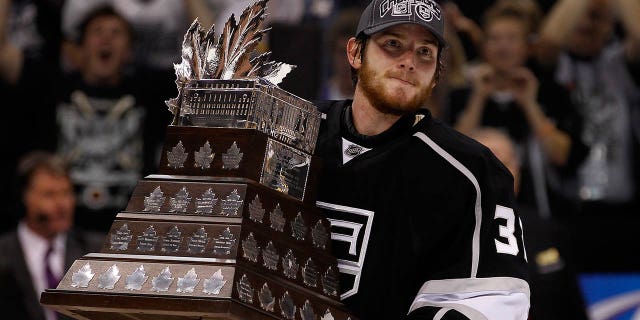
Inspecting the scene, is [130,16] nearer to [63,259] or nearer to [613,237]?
[63,259]

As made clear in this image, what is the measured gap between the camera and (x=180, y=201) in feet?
12.3

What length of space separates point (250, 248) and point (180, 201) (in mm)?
271

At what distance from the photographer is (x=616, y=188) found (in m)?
6.96

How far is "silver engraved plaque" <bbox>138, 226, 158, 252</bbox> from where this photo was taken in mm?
3678

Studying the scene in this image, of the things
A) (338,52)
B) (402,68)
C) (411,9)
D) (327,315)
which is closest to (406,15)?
(411,9)

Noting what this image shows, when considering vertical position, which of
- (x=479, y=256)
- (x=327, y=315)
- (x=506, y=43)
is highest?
(x=506, y=43)

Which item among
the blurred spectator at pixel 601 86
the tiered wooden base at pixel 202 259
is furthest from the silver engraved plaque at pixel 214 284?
the blurred spectator at pixel 601 86

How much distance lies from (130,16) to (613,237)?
2890 mm

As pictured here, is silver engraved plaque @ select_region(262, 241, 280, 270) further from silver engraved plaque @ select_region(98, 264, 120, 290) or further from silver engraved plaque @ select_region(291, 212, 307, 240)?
silver engraved plaque @ select_region(98, 264, 120, 290)

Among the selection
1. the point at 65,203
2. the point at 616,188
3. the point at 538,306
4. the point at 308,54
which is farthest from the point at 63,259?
the point at 616,188

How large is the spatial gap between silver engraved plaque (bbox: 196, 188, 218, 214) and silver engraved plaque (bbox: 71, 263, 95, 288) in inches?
13.8

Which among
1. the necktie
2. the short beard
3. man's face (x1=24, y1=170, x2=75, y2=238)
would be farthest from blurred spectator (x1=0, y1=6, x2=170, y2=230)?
the short beard

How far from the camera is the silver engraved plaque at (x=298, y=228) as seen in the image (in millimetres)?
3834

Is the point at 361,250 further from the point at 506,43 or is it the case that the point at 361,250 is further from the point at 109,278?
the point at 506,43
